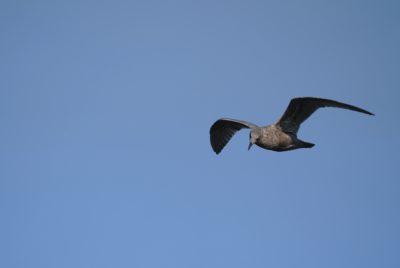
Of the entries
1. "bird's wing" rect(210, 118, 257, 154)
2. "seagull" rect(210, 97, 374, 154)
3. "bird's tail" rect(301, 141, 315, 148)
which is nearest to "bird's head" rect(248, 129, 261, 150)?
"seagull" rect(210, 97, 374, 154)

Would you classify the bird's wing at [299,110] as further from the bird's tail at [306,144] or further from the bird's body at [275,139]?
the bird's tail at [306,144]

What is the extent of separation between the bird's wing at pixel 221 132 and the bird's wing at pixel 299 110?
11.1 ft

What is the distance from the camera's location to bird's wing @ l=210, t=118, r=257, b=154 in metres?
20.7

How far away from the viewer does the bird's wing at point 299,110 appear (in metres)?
16.1

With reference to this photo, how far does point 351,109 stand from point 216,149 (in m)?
7.45

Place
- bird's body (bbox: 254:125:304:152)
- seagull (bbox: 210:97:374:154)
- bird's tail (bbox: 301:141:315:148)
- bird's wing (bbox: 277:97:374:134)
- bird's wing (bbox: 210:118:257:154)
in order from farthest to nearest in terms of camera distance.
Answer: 1. bird's wing (bbox: 210:118:257:154)
2. bird's tail (bbox: 301:141:315:148)
3. bird's body (bbox: 254:125:304:152)
4. seagull (bbox: 210:97:374:154)
5. bird's wing (bbox: 277:97:374:134)

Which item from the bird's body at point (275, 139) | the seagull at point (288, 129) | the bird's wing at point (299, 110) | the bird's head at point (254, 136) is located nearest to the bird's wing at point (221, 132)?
the seagull at point (288, 129)

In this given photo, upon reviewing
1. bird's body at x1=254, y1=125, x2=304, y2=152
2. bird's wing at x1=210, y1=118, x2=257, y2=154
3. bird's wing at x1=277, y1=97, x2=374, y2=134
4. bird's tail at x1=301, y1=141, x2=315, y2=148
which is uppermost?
bird's wing at x1=210, y1=118, x2=257, y2=154

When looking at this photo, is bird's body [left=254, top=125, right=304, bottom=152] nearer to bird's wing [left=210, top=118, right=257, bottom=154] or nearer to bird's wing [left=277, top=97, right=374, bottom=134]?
bird's wing [left=277, top=97, right=374, bottom=134]

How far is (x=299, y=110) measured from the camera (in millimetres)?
16797

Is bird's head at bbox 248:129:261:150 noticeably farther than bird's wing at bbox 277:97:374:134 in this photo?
Yes

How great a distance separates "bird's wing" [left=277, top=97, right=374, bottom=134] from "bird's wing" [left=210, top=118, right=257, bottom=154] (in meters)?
3.38

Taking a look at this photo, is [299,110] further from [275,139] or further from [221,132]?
[221,132]

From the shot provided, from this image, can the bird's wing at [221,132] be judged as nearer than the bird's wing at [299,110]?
No
